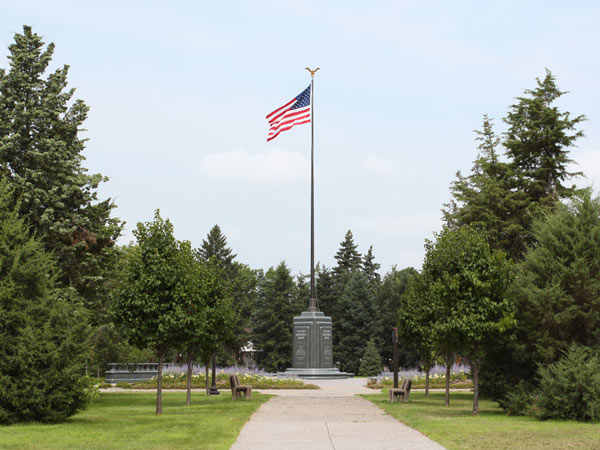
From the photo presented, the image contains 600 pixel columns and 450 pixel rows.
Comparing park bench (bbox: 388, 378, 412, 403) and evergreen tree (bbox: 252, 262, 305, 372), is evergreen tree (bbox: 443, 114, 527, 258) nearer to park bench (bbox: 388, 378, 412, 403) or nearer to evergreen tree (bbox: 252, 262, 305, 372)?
park bench (bbox: 388, 378, 412, 403)

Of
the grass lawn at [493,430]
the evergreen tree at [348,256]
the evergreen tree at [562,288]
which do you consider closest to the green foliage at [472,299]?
the evergreen tree at [562,288]

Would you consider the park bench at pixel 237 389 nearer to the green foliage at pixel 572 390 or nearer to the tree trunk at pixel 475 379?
the tree trunk at pixel 475 379

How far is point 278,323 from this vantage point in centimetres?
5997

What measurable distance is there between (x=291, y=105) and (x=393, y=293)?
25.2m

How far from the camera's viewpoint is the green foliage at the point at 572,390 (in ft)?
54.6

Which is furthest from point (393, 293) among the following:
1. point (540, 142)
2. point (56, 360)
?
→ point (56, 360)

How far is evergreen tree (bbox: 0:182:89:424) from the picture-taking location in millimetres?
16172

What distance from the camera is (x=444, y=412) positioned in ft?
65.2

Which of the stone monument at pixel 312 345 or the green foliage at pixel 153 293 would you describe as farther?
the stone monument at pixel 312 345

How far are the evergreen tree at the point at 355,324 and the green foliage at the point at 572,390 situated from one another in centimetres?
3985

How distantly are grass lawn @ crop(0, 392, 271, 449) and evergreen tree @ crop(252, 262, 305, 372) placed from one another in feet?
125

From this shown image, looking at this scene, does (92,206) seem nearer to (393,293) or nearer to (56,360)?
(56,360)

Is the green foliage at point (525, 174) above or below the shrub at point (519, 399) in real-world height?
above

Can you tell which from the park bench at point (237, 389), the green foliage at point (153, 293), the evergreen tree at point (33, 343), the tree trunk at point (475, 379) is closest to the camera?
the evergreen tree at point (33, 343)
